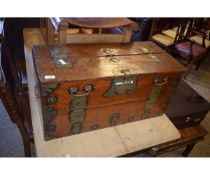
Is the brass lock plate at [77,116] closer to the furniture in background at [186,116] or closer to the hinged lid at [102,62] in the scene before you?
the hinged lid at [102,62]

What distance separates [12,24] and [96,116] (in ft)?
3.55

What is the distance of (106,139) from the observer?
32.5 inches

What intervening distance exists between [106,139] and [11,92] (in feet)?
1.46

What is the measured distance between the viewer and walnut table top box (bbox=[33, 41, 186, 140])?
0.68m

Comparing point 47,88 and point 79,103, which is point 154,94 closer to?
point 79,103

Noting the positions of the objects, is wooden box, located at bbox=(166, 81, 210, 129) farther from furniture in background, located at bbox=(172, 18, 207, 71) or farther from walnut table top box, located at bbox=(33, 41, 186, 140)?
furniture in background, located at bbox=(172, 18, 207, 71)

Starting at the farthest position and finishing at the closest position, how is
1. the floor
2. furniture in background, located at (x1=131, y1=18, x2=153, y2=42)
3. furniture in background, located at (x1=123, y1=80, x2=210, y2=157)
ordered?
furniture in background, located at (x1=131, y1=18, x2=153, y2=42), the floor, furniture in background, located at (x1=123, y1=80, x2=210, y2=157)

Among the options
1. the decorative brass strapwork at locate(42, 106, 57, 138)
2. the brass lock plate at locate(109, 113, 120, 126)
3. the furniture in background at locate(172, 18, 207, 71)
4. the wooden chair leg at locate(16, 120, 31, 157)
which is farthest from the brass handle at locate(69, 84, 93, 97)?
the furniture in background at locate(172, 18, 207, 71)

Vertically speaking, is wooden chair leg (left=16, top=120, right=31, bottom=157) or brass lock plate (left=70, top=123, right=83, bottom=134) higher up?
brass lock plate (left=70, top=123, right=83, bottom=134)

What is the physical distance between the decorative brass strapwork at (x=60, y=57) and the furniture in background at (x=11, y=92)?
20cm

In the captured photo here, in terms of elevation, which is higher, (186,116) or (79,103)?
(79,103)

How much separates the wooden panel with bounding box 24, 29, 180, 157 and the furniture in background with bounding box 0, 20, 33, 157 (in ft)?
0.22

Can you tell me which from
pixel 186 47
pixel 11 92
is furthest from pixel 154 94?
pixel 186 47

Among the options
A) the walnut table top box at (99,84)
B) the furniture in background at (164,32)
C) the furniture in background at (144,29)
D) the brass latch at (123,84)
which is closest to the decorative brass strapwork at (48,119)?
the walnut table top box at (99,84)
